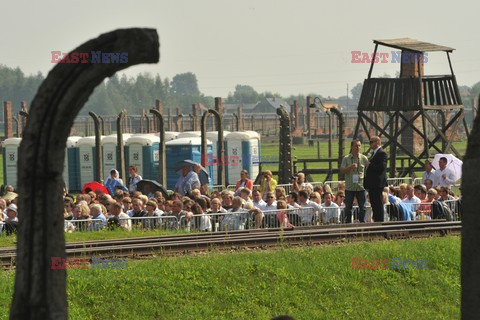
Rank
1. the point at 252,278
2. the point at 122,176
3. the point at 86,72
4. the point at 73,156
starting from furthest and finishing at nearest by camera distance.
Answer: the point at 73,156 → the point at 122,176 → the point at 252,278 → the point at 86,72

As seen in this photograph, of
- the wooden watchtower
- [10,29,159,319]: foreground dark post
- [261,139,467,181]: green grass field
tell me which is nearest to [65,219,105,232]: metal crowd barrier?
[10,29,159,319]: foreground dark post

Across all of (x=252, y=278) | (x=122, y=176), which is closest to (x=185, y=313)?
(x=252, y=278)

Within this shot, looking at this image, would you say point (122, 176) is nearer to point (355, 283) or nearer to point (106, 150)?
point (106, 150)

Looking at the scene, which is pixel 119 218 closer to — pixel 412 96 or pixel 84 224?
pixel 84 224

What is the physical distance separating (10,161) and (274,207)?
77.6 feet

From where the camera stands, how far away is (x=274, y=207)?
60.4 ft

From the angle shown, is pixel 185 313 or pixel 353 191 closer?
pixel 185 313

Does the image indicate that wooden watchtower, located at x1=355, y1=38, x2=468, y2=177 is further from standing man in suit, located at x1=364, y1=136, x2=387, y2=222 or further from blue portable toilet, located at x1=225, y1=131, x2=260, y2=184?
standing man in suit, located at x1=364, y1=136, x2=387, y2=222

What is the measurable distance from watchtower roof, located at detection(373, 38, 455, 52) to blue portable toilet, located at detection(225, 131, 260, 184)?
9332mm

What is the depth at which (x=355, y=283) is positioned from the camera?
45.4 ft

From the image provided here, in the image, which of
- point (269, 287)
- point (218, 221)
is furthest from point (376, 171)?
point (269, 287)

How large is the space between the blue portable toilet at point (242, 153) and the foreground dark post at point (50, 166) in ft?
113

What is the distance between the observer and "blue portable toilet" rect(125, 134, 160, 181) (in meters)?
38.2

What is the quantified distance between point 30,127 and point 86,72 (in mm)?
357
